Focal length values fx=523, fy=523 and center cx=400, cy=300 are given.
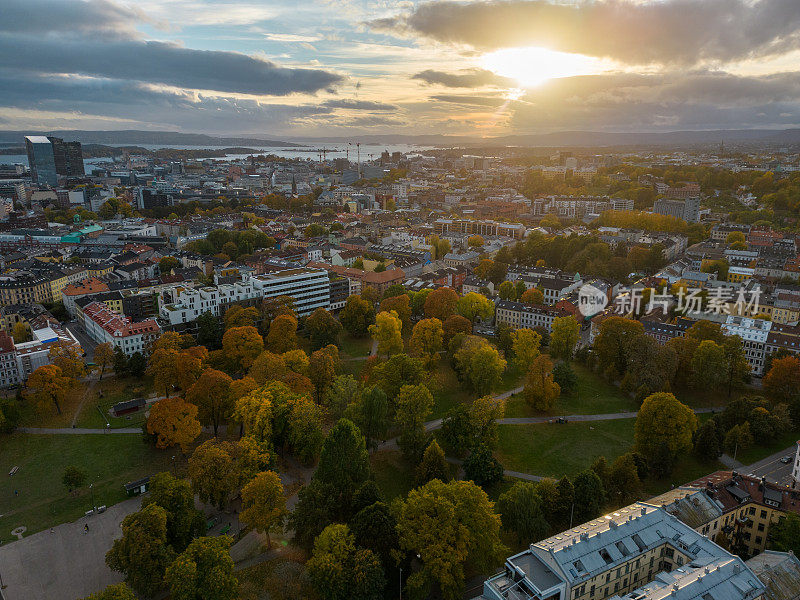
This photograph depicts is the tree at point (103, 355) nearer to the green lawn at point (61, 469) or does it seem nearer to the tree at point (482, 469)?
the green lawn at point (61, 469)

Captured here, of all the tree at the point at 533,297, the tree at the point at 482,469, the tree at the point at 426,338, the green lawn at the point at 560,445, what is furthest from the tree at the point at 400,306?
the tree at the point at 482,469

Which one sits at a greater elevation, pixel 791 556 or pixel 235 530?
pixel 791 556

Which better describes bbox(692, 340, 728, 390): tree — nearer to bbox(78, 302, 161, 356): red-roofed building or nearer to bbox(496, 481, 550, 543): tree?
bbox(496, 481, 550, 543): tree

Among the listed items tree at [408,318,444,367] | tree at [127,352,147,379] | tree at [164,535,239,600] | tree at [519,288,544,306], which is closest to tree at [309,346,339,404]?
tree at [408,318,444,367]

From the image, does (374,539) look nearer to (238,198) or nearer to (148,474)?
(148,474)

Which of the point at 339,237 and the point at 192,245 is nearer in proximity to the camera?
the point at 192,245

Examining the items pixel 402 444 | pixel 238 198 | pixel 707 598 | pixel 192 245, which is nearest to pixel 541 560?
pixel 707 598
